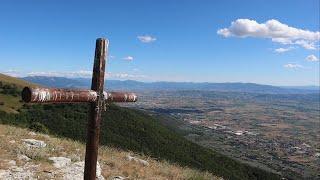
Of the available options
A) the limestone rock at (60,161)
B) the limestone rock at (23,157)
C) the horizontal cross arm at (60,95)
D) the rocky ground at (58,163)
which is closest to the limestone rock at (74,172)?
the rocky ground at (58,163)

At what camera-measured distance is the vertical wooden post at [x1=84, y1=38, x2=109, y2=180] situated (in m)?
8.09

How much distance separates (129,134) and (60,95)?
102163 mm

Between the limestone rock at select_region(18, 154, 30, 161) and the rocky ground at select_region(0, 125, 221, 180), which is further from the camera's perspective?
the limestone rock at select_region(18, 154, 30, 161)

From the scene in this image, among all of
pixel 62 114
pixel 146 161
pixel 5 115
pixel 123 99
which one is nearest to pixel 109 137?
pixel 62 114

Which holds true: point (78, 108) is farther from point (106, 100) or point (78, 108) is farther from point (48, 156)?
point (106, 100)

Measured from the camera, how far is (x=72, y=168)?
18203mm

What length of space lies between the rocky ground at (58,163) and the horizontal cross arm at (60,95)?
875 centimetres

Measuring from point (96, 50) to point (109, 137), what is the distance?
8852 cm

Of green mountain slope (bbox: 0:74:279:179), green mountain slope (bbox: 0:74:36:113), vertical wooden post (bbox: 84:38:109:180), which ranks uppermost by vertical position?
vertical wooden post (bbox: 84:38:109:180)

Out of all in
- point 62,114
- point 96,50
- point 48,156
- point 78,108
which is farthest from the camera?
point 78,108

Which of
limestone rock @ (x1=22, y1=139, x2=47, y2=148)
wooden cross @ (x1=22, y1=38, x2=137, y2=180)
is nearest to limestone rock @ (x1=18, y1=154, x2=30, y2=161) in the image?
limestone rock @ (x1=22, y1=139, x2=47, y2=148)

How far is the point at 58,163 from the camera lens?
60.5 ft

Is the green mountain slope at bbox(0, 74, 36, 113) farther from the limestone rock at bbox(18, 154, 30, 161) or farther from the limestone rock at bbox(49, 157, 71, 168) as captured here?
the limestone rock at bbox(49, 157, 71, 168)

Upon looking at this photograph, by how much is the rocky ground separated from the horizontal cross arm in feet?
28.7
